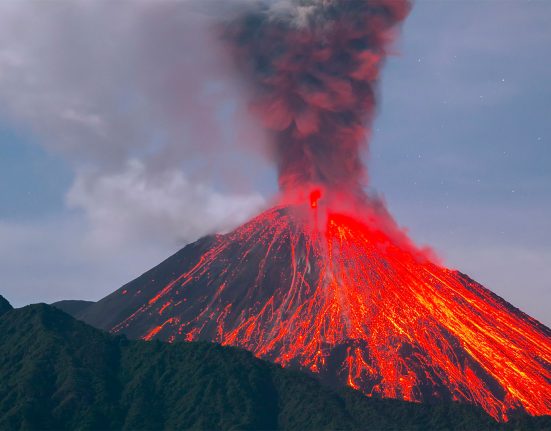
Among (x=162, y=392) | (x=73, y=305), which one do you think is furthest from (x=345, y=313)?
(x=73, y=305)

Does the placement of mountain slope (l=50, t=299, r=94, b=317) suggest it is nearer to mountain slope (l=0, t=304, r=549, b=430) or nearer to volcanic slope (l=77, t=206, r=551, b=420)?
volcanic slope (l=77, t=206, r=551, b=420)

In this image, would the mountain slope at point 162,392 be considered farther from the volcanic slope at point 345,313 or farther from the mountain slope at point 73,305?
the mountain slope at point 73,305

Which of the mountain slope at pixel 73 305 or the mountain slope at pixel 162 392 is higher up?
the mountain slope at pixel 73 305

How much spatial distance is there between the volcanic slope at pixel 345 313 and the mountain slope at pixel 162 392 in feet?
12.4

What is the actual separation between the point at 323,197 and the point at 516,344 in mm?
21917

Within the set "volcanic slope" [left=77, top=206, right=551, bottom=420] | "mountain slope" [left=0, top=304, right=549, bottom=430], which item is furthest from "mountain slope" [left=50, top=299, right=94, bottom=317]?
"mountain slope" [left=0, top=304, right=549, bottom=430]

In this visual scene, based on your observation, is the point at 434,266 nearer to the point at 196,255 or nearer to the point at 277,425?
the point at 196,255

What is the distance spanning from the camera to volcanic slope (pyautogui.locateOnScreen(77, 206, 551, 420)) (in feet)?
226

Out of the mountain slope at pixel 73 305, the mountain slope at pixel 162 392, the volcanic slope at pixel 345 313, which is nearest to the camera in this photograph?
the mountain slope at pixel 162 392

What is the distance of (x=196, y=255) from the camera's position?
3684 inches

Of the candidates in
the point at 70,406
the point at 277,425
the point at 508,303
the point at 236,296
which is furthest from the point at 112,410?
the point at 508,303

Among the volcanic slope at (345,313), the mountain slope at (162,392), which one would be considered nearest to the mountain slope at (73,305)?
the volcanic slope at (345,313)

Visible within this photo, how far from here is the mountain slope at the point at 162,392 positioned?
59969 millimetres

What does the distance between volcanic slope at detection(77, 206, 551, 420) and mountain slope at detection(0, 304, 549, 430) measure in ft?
12.4
